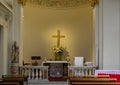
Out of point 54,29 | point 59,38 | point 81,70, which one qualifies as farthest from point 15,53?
point 54,29

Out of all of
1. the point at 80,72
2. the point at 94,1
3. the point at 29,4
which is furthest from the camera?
the point at 29,4

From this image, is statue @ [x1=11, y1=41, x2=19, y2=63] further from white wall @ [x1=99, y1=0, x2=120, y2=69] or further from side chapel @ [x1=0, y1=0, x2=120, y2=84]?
white wall @ [x1=99, y1=0, x2=120, y2=69]

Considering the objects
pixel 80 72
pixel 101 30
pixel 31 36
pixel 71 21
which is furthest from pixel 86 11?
pixel 80 72

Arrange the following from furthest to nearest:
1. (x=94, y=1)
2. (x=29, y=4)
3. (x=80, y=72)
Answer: (x=29, y=4)
(x=94, y=1)
(x=80, y=72)

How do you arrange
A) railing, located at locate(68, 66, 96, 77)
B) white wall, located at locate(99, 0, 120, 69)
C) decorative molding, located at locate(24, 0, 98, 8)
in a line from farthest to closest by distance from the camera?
decorative molding, located at locate(24, 0, 98, 8)
white wall, located at locate(99, 0, 120, 69)
railing, located at locate(68, 66, 96, 77)

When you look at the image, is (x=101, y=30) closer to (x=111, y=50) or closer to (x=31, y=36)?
(x=111, y=50)

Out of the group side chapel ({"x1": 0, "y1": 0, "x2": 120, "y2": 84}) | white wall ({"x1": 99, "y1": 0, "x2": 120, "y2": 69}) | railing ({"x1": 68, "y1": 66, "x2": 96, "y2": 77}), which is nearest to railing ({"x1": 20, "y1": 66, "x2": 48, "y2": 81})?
side chapel ({"x1": 0, "y1": 0, "x2": 120, "y2": 84})

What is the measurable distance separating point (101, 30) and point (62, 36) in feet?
13.9

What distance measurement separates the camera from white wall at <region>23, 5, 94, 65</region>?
15844 mm

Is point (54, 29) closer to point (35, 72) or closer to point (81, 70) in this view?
point (35, 72)

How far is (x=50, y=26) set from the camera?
1612 cm

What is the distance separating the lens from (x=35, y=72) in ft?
38.1

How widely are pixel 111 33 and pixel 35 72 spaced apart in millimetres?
3180

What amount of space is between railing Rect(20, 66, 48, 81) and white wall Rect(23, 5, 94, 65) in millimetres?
4112
